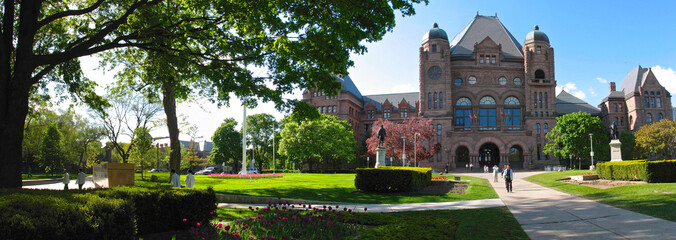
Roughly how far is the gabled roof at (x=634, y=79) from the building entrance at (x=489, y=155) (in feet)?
97.8

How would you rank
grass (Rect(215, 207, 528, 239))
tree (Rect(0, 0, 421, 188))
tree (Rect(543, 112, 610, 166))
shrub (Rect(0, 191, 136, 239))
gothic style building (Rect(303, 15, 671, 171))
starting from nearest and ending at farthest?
shrub (Rect(0, 191, 136, 239)), grass (Rect(215, 207, 528, 239)), tree (Rect(0, 0, 421, 188)), tree (Rect(543, 112, 610, 166)), gothic style building (Rect(303, 15, 671, 171))

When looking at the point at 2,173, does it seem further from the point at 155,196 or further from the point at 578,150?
the point at 578,150

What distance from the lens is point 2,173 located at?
11781 millimetres

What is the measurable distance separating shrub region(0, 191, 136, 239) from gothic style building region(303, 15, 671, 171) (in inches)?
2398

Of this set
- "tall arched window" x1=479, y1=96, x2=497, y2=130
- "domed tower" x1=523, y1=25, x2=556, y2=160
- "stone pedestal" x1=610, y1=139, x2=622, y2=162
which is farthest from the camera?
"tall arched window" x1=479, y1=96, x2=497, y2=130

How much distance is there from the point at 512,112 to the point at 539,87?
20.0 feet

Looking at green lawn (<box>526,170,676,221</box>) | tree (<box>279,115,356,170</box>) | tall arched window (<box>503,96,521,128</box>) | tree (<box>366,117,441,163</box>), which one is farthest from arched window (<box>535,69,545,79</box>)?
green lawn (<box>526,170,676,221</box>)

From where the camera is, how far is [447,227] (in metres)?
7.23

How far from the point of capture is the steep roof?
3280 inches

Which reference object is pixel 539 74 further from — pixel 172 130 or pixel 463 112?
pixel 172 130

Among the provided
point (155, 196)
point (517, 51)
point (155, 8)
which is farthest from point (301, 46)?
point (517, 51)

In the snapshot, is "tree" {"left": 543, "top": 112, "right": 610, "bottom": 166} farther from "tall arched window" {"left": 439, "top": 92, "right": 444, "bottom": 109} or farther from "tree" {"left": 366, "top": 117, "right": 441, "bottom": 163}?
"tree" {"left": 366, "top": 117, "right": 441, "bottom": 163}

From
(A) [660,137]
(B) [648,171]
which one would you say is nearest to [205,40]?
(B) [648,171]

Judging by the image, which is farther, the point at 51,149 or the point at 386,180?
the point at 51,149
